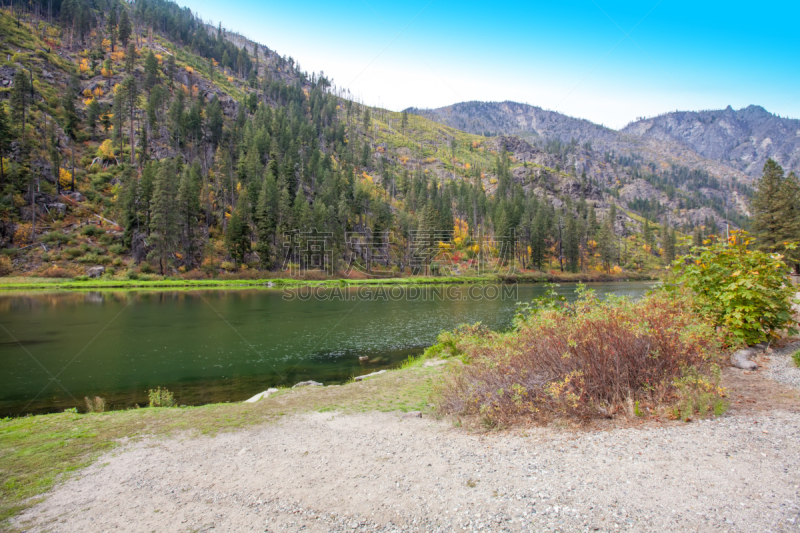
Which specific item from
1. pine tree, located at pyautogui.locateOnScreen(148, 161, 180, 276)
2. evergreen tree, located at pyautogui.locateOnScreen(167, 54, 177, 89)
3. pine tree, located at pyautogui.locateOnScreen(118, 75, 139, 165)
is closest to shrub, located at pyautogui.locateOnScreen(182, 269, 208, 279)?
pine tree, located at pyautogui.locateOnScreen(148, 161, 180, 276)

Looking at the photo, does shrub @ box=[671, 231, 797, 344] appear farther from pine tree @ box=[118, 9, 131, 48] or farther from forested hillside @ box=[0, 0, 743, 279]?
pine tree @ box=[118, 9, 131, 48]

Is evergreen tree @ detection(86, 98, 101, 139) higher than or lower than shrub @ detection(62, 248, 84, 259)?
higher

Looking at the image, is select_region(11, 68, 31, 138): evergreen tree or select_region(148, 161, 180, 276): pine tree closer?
select_region(148, 161, 180, 276): pine tree

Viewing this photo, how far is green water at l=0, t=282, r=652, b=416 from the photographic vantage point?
13828mm

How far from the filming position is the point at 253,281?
2357 inches

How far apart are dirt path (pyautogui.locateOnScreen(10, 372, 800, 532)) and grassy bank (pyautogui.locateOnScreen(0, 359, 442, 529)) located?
0.50 metres

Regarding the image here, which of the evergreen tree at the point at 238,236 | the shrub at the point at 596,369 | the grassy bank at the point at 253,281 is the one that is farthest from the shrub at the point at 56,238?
the shrub at the point at 596,369

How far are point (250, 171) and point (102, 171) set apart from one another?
26.0 m

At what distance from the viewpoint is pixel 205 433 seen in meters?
7.38

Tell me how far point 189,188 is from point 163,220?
9277 mm

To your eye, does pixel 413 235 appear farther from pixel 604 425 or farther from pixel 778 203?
pixel 604 425

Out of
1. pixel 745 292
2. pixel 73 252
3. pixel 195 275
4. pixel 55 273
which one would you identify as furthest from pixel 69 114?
pixel 745 292

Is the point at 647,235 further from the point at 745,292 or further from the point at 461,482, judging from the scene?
the point at 461,482

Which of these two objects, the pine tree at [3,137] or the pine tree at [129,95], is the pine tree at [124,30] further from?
the pine tree at [3,137]
